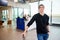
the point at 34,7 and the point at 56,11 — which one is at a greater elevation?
the point at 34,7

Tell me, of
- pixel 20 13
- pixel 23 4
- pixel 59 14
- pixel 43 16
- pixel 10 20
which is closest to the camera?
pixel 43 16

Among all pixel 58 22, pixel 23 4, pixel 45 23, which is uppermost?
pixel 23 4

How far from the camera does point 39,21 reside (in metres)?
3.50

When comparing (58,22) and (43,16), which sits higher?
(43,16)

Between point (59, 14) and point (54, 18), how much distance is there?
63 cm

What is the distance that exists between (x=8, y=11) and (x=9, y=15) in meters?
0.55

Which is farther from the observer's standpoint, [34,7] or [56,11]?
[34,7]

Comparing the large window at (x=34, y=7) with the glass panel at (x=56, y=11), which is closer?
the glass panel at (x=56, y=11)

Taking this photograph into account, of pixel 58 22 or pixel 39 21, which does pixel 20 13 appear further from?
pixel 39 21

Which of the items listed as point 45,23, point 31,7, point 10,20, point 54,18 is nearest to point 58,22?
point 54,18

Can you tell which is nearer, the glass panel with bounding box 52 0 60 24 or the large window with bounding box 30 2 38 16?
the glass panel with bounding box 52 0 60 24

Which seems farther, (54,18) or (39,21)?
(54,18)

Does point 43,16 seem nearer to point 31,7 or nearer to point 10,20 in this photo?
point 31,7

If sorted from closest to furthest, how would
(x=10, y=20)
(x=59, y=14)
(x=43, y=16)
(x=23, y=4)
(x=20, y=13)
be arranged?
(x=43, y=16), (x=59, y=14), (x=23, y=4), (x=10, y=20), (x=20, y=13)
